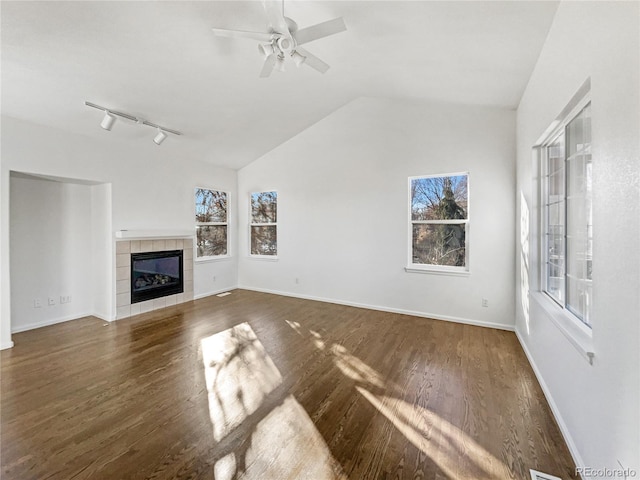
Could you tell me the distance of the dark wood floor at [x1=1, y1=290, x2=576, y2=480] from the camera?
1.64 m

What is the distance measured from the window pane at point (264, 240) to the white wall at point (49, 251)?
9.28 ft

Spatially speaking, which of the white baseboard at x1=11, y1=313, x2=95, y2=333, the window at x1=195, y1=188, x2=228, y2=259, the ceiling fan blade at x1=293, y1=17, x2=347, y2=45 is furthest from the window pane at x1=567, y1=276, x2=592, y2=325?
the white baseboard at x1=11, y1=313, x2=95, y2=333

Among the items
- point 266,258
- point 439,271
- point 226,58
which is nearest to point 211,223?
point 266,258

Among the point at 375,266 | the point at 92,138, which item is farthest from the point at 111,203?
the point at 375,266

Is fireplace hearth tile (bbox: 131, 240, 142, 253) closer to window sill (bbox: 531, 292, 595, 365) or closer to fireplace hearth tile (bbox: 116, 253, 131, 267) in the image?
fireplace hearth tile (bbox: 116, 253, 131, 267)

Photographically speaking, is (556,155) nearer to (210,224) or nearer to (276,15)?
(276,15)

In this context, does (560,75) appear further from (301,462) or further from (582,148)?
(301,462)

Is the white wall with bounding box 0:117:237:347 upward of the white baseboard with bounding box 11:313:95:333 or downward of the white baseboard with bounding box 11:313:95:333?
upward

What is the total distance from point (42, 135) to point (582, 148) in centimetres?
558

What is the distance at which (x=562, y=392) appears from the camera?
6.30 ft

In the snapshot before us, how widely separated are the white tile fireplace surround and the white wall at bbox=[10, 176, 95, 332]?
0.51 metres

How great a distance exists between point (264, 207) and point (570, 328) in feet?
17.5

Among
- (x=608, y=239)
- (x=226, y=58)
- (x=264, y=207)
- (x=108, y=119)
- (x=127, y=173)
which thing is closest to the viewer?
(x=608, y=239)

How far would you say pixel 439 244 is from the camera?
4.29 m
